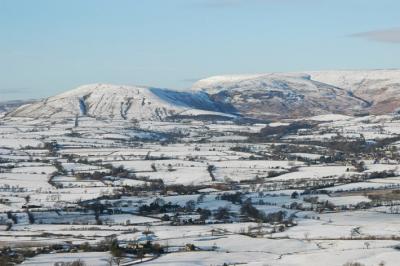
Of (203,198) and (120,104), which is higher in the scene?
(120,104)

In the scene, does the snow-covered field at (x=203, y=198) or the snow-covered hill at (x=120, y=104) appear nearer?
the snow-covered field at (x=203, y=198)

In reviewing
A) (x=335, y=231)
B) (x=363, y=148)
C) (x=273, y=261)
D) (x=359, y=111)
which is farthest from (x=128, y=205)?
(x=359, y=111)

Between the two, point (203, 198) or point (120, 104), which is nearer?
point (203, 198)

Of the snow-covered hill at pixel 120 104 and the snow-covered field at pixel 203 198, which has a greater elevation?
the snow-covered hill at pixel 120 104

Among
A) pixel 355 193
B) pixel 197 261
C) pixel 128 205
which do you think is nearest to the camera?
pixel 197 261

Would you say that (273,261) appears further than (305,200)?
No

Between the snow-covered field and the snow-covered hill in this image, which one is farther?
the snow-covered hill

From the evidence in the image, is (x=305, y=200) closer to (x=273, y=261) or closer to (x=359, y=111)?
(x=273, y=261)

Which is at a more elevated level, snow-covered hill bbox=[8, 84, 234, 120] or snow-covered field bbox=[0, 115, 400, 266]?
snow-covered hill bbox=[8, 84, 234, 120]
